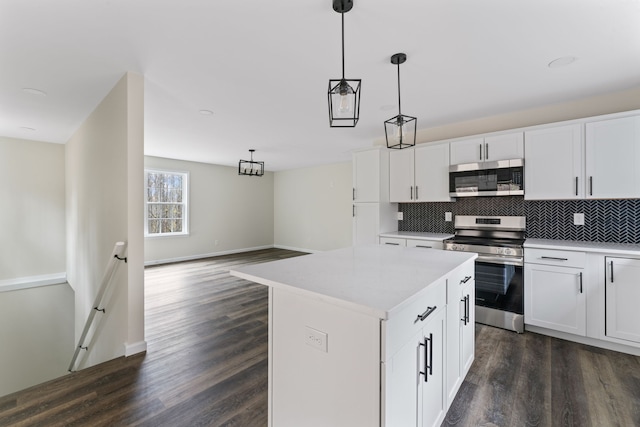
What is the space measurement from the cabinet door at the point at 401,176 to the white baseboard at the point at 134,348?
352cm

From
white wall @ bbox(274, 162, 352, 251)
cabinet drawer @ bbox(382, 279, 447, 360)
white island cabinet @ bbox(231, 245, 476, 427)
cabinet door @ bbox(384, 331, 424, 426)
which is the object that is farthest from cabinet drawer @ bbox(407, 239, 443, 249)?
white wall @ bbox(274, 162, 352, 251)

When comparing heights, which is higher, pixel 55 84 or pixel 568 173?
pixel 55 84

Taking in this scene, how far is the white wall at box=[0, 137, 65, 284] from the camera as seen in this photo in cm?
470

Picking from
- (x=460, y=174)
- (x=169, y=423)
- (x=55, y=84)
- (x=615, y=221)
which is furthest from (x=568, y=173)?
(x=55, y=84)

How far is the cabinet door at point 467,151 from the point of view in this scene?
3393 millimetres

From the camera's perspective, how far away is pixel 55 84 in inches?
107

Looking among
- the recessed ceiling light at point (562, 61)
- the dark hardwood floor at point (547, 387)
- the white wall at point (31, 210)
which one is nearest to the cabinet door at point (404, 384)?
the dark hardwood floor at point (547, 387)

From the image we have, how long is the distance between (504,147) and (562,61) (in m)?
1.09

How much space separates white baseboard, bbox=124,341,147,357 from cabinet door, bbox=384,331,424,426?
7.84ft

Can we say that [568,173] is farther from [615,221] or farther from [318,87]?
[318,87]

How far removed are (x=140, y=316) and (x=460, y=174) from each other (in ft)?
12.8

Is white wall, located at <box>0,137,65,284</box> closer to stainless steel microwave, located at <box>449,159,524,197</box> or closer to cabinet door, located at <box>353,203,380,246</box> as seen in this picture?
cabinet door, located at <box>353,203,380,246</box>

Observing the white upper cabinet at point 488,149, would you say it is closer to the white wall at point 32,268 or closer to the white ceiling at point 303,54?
the white ceiling at point 303,54

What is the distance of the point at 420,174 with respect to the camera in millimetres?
3898
